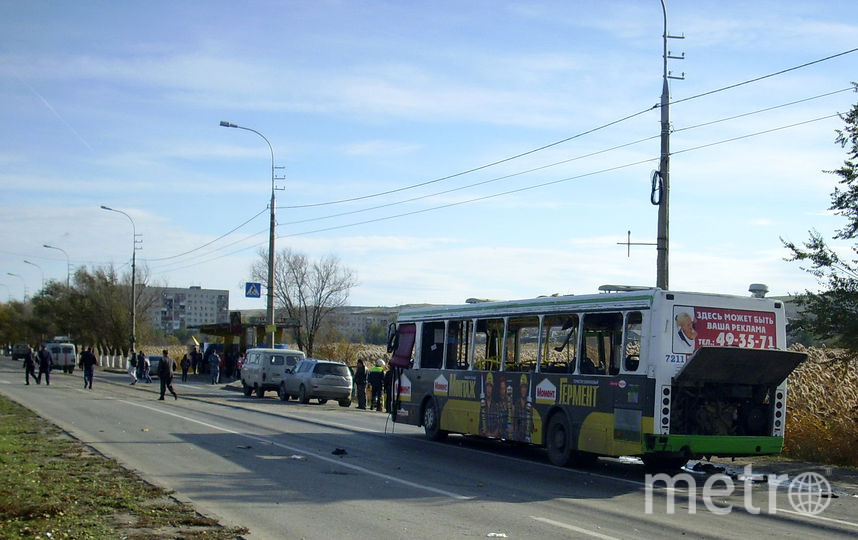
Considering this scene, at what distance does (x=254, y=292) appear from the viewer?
44.0m

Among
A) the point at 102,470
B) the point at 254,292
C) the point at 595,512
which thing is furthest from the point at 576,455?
the point at 254,292

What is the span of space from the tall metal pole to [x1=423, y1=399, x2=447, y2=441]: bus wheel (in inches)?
217

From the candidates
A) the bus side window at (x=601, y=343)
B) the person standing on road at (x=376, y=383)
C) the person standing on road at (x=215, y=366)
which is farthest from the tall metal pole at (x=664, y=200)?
the person standing on road at (x=215, y=366)

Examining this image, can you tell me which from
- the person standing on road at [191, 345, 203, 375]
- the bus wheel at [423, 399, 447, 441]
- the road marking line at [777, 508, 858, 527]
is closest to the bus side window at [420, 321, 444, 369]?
the bus wheel at [423, 399, 447, 441]

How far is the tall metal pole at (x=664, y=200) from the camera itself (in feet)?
65.9

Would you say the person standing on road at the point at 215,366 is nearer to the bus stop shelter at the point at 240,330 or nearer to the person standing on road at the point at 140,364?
the bus stop shelter at the point at 240,330

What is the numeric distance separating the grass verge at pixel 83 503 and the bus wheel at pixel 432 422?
7.65 meters

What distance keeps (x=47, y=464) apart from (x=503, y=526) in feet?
23.5

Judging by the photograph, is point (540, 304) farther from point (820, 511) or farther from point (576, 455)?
point (820, 511)

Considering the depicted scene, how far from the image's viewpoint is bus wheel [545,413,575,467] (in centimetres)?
1551

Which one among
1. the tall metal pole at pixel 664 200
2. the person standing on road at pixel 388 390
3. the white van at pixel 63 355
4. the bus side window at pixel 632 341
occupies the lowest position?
the white van at pixel 63 355

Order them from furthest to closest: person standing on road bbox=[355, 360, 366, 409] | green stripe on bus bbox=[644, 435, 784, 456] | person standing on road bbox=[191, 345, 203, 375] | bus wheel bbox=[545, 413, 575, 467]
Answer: person standing on road bbox=[191, 345, 203, 375]
person standing on road bbox=[355, 360, 366, 409]
bus wheel bbox=[545, 413, 575, 467]
green stripe on bus bbox=[644, 435, 784, 456]

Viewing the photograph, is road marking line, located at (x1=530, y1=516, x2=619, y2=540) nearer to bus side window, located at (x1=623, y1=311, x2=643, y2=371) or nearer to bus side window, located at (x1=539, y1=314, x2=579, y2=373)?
bus side window, located at (x1=623, y1=311, x2=643, y2=371)

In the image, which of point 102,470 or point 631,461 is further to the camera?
point 631,461
